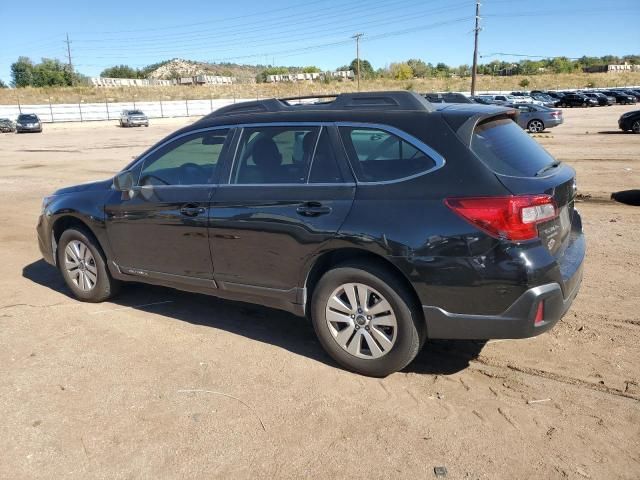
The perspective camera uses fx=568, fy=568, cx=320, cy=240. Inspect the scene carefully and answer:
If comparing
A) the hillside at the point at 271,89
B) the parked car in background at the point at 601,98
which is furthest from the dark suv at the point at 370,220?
the hillside at the point at 271,89

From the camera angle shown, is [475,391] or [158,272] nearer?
[475,391]

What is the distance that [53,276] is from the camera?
6.47 meters

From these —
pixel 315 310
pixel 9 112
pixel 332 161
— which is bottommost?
pixel 315 310

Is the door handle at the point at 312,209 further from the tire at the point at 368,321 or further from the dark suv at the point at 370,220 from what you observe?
the tire at the point at 368,321

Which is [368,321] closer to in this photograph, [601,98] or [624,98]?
[601,98]

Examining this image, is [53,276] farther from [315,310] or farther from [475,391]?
[475,391]

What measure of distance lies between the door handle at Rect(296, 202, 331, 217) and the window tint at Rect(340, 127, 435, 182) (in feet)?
1.02

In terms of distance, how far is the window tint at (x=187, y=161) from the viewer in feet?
14.9

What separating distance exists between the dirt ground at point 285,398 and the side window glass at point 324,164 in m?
1.33

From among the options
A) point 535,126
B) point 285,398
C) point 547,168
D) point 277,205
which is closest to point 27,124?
point 535,126

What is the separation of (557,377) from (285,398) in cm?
180

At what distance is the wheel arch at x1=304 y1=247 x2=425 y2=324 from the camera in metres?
3.62

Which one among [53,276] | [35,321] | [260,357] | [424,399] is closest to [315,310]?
[260,357]

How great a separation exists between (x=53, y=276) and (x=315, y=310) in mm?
3901
